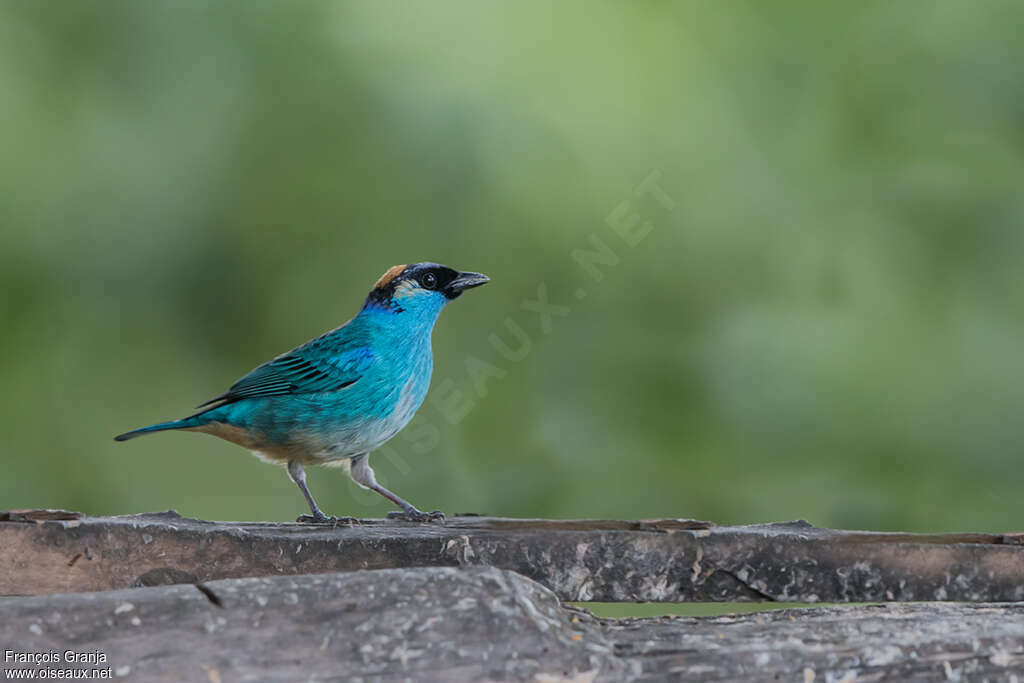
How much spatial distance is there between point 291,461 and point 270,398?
0.50ft

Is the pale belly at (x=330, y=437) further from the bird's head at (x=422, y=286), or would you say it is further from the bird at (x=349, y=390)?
the bird's head at (x=422, y=286)

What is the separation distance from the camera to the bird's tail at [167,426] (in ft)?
8.91

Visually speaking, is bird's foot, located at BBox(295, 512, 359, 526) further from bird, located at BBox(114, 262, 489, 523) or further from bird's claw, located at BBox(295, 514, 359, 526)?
bird, located at BBox(114, 262, 489, 523)

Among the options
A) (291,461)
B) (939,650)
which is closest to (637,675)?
(939,650)

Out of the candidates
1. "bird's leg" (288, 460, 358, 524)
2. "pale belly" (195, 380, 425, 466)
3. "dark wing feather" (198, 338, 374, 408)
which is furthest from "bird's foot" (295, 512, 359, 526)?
"dark wing feather" (198, 338, 374, 408)

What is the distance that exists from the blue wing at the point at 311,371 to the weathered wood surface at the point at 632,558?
0.85m

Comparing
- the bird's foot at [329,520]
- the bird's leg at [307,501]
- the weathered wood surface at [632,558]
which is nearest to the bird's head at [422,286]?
the bird's leg at [307,501]

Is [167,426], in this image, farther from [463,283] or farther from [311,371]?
[463,283]

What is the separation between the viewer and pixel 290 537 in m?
1.92

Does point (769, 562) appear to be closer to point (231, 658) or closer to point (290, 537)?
point (290, 537)

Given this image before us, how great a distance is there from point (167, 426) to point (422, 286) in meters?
0.64

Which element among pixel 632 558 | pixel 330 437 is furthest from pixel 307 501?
pixel 632 558

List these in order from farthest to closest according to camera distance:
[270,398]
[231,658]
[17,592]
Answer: [270,398], [17,592], [231,658]

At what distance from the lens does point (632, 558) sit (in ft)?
6.27
